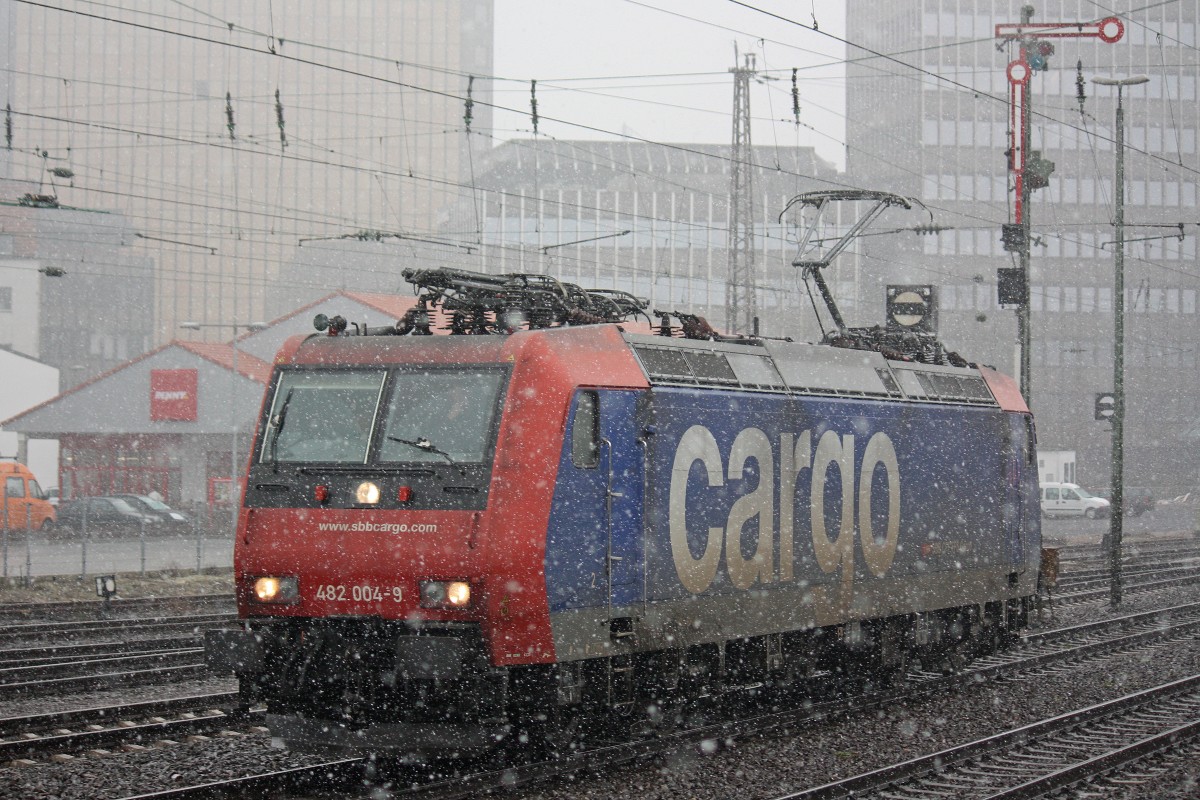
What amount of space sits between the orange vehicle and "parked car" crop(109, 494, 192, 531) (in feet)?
7.30

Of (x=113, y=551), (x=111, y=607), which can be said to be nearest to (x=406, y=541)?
(x=111, y=607)

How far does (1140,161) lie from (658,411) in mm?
77141

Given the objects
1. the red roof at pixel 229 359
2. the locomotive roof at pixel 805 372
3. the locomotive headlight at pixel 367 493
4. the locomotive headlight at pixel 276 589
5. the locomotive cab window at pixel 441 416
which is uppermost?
the red roof at pixel 229 359

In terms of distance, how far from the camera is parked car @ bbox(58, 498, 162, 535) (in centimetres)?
4253

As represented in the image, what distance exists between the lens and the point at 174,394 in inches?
1982

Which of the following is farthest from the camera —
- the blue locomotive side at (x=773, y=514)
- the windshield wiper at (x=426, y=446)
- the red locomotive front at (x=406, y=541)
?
the blue locomotive side at (x=773, y=514)

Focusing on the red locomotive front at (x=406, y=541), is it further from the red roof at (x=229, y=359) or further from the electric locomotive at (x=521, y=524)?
the red roof at (x=229, y=359)

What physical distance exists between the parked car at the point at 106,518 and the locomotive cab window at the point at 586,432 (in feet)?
113

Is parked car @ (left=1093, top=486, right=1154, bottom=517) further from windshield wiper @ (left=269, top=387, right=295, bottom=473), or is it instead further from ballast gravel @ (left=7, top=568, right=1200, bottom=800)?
windshield wiper @ (left=269, top=387, right=295, bottom=473)

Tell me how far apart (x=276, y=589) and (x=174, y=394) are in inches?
1648

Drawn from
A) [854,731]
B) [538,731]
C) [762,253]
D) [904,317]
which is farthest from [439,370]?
[762,253]

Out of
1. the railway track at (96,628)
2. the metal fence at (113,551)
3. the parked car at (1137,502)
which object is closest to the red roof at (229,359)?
the metal fence at (113,551)

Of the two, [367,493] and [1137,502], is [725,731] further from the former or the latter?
[1137,502]

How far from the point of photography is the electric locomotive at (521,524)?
973cm
